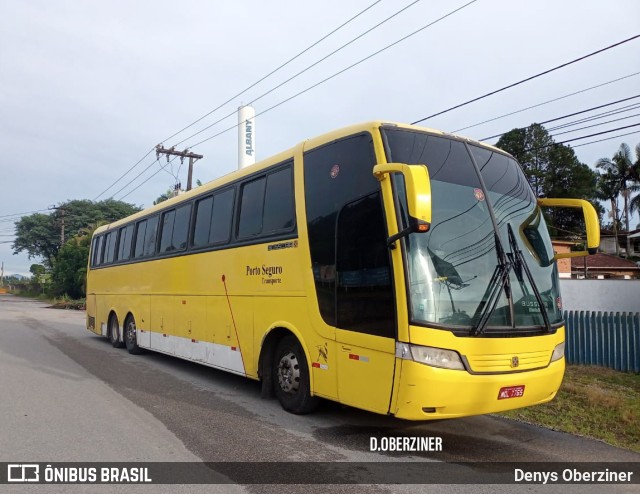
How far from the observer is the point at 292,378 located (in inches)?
255

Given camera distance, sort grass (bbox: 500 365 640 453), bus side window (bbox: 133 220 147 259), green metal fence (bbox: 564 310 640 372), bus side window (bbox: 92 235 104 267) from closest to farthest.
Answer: grass (bbox: 500 365 640 453) < green metal fence (bbox: 564 310 640 372) < bus side window (bbox: 133 220 147 259) < bus side window (bbox: 92 235 104 267)

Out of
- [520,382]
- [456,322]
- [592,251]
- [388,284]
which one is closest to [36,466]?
[388,284]

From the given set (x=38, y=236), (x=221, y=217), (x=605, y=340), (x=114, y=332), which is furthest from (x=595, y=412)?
(x=38, y=236)

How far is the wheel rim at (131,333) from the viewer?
39.9 ft

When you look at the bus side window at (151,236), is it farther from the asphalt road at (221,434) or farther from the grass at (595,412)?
the grass at (595,412)

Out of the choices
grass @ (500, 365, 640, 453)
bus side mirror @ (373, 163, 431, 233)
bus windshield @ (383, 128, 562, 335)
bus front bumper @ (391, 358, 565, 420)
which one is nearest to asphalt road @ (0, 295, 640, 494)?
grass @ (500, 365, 640, 453)

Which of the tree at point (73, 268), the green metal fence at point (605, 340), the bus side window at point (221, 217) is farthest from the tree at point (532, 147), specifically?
the bus side window at point (221, 217)

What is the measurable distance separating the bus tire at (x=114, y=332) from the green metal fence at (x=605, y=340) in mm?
10647

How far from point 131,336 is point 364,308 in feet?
28.8

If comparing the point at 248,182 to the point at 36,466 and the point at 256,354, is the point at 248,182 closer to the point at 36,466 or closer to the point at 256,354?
the point at 256,354

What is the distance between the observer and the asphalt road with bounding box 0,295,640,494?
4824mm

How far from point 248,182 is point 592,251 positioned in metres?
4.63

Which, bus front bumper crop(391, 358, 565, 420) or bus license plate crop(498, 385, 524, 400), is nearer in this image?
bus front bumper crop(391, 358, 565, 420)

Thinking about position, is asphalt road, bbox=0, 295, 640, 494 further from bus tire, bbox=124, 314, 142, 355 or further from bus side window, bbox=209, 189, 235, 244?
bus tire, bbox=124, 314, 142, 355
